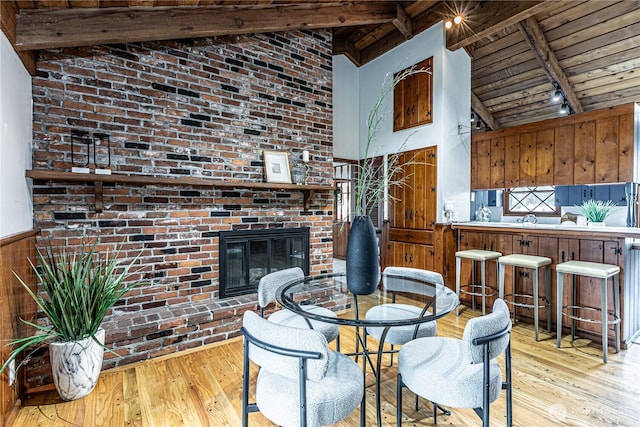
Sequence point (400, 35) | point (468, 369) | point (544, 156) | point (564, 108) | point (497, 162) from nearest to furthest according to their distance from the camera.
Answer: point (468, 369) → point (544, 156) → point (497, 162) → point (400, 35) → point (564, 108)

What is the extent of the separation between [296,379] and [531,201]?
5.35 metres

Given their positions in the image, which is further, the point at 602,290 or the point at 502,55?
the point at 502,55

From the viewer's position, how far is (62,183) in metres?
2.47

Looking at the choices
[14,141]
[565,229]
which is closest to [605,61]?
[565,229]

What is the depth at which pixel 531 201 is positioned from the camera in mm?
5277

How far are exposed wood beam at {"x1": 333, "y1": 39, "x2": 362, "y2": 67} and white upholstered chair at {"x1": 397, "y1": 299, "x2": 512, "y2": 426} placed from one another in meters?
4.67

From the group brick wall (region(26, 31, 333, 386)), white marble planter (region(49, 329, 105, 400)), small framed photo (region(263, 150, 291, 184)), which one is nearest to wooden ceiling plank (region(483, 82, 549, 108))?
brick wall (region(26, 31, 333, 386))

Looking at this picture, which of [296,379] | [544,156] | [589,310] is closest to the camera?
[296,379]

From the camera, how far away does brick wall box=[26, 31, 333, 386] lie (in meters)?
2.49

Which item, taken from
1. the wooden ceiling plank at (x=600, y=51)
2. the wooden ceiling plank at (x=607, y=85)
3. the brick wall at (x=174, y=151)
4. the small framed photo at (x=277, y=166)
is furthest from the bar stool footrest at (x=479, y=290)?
the wooden ceiling plank at (x=607, y=85)

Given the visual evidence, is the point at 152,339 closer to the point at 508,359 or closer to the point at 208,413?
the point at 208,413

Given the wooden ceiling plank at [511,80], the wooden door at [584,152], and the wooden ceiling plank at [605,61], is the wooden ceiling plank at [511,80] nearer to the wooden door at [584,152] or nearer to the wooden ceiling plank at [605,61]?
the wooden ceiling plank at [605,61]

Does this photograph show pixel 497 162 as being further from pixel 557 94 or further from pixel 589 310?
pixel 589 310

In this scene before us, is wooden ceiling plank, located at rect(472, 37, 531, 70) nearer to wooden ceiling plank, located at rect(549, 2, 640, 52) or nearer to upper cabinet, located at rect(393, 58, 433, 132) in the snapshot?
wooden ceiling plank, located at rect(549, 2, 640, 52)
